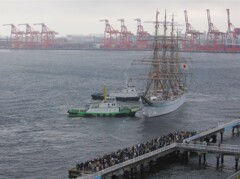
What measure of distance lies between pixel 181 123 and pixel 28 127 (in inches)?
817

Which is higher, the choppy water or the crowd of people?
the crowd of people

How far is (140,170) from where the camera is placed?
1816 inches

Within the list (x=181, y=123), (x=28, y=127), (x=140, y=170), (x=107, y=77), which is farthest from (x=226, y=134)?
(x=107, y=77)

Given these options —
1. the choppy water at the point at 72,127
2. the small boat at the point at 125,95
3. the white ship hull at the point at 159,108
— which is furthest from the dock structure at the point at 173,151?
the small boat at the point at 125,95

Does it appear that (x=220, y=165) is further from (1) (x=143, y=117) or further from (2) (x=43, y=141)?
(1) (x=143, y=117)

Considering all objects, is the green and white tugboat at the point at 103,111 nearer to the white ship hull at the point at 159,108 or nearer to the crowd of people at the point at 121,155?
the white ship hull at the point at 159,108

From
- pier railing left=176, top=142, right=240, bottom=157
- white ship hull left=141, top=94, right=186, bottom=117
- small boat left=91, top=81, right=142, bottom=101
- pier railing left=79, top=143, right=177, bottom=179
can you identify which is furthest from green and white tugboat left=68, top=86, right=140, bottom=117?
pier railing left=79, top=143, right=177, bottom=179

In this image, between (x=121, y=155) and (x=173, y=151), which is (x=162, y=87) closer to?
(x=173, y=151)

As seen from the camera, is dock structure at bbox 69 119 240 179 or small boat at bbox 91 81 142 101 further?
small boat at bbox 91 81 142 101

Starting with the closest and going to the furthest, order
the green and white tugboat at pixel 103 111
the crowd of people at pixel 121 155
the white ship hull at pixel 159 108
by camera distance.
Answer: the crowd of people at pixel 121 155, the green and white tugboat at pixel 103 111, the white ship hull at pixel 159 108

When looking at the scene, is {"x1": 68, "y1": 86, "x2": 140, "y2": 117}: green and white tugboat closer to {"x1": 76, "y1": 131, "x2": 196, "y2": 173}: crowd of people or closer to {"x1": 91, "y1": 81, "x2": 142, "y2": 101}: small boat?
{"x1": 91, "y1": 81, "x2": 142, "y2": 101}: small boat

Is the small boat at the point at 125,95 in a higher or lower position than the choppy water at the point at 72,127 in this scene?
higher

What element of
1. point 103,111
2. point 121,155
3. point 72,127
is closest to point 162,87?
point 103,111

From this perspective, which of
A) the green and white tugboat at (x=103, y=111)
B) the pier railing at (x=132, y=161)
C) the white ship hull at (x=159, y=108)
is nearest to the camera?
the pier railing at (x=132, y=161)
